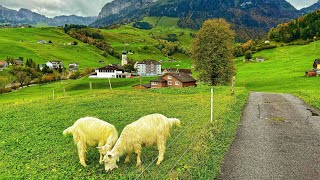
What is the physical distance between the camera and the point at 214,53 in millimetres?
59812

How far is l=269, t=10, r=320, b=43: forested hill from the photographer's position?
518ft

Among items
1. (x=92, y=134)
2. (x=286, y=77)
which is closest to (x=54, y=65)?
(x=286, y=77)

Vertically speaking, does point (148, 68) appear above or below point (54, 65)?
below

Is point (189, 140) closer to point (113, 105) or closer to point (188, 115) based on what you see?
point (188, 115)

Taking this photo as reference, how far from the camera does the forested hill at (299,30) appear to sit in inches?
6222

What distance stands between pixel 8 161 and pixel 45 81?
126 metres

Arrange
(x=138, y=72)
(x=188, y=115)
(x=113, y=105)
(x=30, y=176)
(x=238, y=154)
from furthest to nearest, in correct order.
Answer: (x=138, y=72), (x=113, y=105), (x=188, y=115), (x=238, y=154), (x=30, y=176)

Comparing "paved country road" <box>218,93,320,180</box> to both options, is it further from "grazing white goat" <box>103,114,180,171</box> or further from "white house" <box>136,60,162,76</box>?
"white house" <box>136,60,162,76</box>

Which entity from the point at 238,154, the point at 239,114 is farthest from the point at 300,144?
the point at 239,114

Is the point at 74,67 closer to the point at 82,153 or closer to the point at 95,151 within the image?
the point at 95,151

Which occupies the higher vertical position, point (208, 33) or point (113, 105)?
point (208, 33)

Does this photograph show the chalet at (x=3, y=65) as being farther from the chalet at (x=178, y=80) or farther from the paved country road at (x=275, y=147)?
the paved country road at (x=275, y=147)

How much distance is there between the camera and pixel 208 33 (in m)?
60.8

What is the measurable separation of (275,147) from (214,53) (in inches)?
1775
